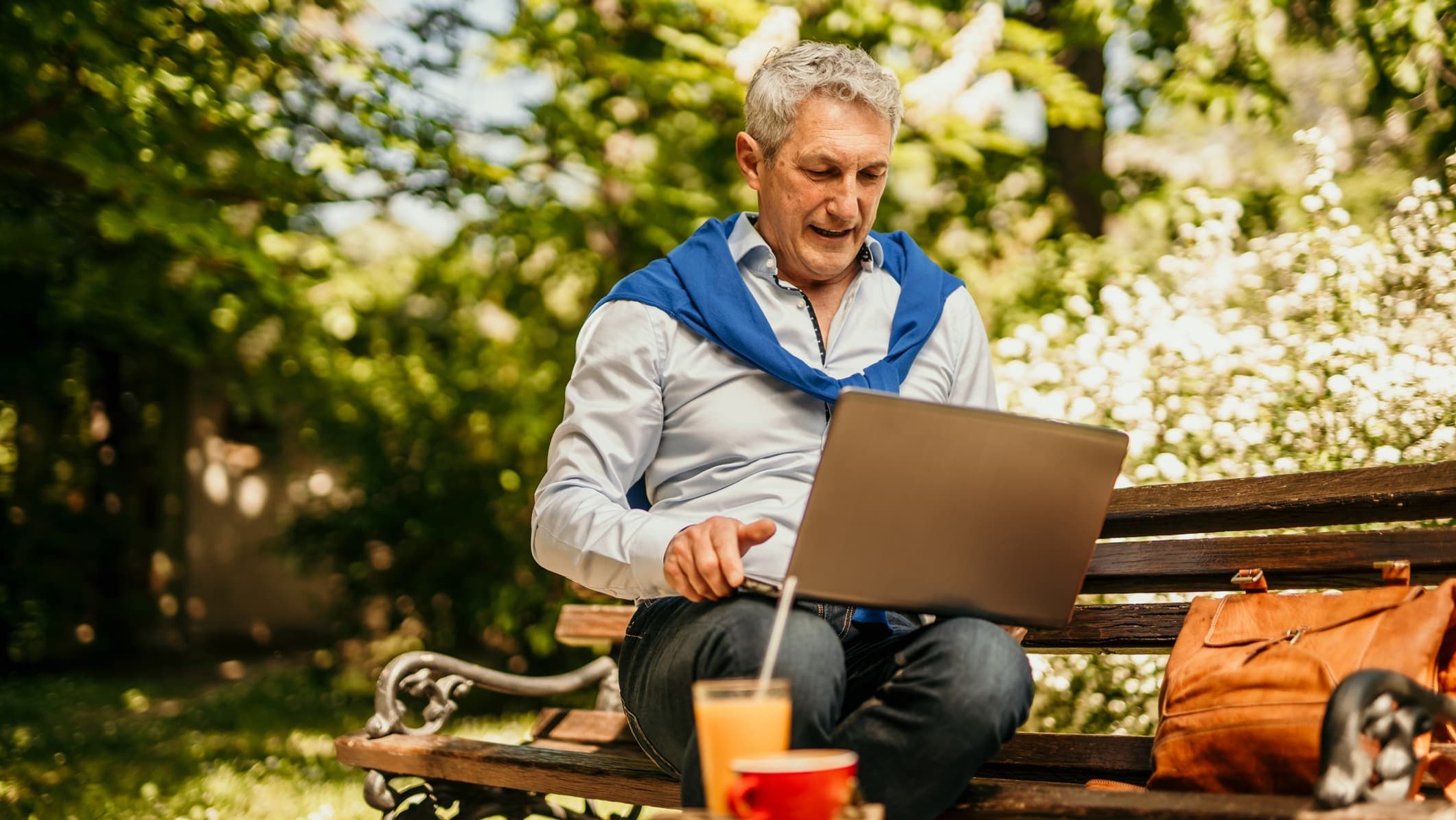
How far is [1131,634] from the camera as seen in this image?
2453 millimetres

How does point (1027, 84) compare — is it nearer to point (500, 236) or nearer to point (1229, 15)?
point (1229, 15)

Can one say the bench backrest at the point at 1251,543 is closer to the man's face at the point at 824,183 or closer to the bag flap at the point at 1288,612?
the bag flap at the point at 1288,612

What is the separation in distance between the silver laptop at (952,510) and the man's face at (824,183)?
0.78 meters

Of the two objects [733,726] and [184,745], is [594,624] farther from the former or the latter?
[184,745]

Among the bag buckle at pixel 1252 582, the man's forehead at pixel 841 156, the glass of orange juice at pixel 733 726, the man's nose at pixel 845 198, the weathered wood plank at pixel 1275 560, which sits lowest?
the glass of orange juice at pixel 733 726

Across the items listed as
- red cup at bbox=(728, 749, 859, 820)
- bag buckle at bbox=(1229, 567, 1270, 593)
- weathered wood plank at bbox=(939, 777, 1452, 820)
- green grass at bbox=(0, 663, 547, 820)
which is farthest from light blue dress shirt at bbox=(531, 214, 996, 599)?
green grass at bbox=(0, 663, 547, 820)

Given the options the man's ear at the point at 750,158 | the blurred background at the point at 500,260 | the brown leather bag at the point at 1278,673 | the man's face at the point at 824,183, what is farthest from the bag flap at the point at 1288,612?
the blurred background at the point at 500,260

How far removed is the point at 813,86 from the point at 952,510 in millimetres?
988

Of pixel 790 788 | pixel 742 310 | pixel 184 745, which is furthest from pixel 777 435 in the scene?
pixel 184 745

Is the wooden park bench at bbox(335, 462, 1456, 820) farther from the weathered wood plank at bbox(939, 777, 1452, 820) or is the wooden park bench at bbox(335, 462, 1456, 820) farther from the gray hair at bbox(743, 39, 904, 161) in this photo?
the gray hair at bbox(743, 39, 904, 161)

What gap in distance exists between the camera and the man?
1.92 meters

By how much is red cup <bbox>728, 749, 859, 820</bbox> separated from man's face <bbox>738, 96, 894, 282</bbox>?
130 centimetres

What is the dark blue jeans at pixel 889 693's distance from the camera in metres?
1.90

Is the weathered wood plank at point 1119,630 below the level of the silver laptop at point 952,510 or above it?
below
